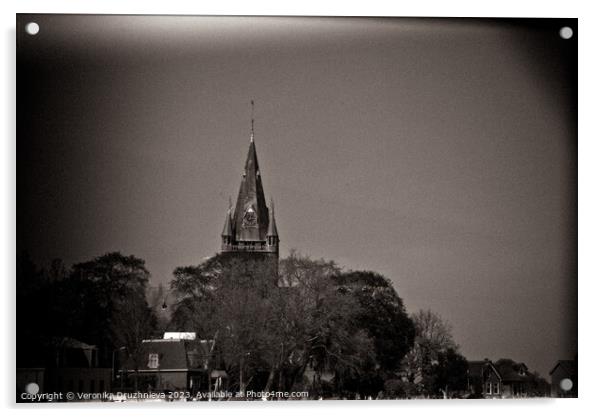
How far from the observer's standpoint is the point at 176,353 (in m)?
7.03

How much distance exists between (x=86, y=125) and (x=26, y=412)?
1.81 meters

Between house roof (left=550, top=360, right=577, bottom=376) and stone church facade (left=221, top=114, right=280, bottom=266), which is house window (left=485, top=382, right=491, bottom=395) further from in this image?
stone church facade (left=221, top=114, right=280, bottom=266)

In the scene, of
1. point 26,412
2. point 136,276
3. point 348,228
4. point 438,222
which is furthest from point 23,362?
point 438,222

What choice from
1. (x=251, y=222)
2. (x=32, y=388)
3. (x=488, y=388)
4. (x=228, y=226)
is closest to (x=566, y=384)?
(x=488, y=388)

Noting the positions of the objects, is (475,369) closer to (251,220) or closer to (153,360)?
Result: (251,220)

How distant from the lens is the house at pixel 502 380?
7.06 m

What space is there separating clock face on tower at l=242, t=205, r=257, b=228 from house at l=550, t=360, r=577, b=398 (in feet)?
6.99

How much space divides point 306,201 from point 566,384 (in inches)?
78.9

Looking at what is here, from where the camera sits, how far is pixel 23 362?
22.4 feet

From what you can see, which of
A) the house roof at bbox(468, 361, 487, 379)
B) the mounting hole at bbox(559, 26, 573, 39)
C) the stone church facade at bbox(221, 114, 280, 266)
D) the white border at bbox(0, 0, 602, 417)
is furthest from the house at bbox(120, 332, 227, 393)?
the mounting hole at bbox(559, 26, 573, 39)

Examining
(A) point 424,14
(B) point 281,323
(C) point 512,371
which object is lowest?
(C) point 512,371

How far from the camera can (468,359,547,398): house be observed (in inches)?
278

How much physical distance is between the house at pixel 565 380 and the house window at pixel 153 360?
8.16ft

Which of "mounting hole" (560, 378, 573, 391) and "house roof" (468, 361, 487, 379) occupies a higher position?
"house roof" (468, 361, 487, 379)
